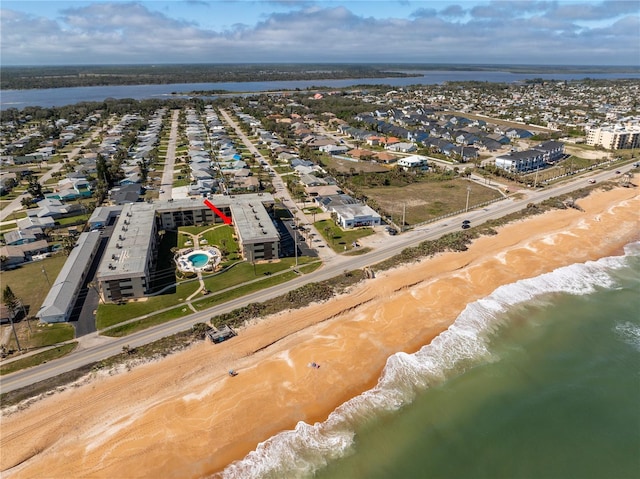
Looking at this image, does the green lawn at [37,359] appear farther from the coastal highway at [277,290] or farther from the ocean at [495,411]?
the ocean at [495,411]

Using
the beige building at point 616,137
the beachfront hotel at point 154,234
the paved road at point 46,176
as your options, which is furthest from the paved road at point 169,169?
the beige building at point 616,137

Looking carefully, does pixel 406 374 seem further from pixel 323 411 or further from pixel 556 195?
pixel 556 195

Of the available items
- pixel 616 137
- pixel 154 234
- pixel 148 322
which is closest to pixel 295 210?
pixel 154 234

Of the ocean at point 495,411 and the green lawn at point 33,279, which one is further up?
the green lawn at point 33,279

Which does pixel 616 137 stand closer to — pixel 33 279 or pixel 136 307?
pixel 136 307

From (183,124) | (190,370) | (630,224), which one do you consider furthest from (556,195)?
(183,124)

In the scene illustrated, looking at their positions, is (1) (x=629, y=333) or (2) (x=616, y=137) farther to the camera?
(2) (x=616, y=137)
